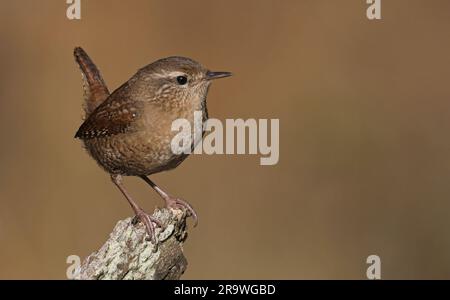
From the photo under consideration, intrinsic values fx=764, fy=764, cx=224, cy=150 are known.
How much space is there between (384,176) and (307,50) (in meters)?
1.69

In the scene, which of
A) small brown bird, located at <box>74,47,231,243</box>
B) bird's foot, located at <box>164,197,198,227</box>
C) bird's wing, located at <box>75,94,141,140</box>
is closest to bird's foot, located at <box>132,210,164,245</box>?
small brown bird, located at <box>74,47,231,243</box>

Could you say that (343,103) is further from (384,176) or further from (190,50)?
(190,50)

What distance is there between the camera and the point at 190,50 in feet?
27.4

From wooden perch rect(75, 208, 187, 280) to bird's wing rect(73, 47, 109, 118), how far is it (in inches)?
62.6

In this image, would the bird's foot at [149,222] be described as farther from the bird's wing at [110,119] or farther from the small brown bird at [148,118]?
the bird's wing at [110,119]

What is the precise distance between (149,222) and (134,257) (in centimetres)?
43

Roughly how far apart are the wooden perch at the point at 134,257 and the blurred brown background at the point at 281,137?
330 centimetres

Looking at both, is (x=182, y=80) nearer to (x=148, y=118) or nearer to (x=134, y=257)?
(x=148, y=118)

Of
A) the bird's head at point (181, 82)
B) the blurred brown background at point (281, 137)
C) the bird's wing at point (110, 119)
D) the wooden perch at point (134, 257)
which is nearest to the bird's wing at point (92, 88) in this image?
the bird's wing at point (110, 119)

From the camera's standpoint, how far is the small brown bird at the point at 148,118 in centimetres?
459

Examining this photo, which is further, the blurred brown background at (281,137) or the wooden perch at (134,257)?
the blurred brown background at (281,137)

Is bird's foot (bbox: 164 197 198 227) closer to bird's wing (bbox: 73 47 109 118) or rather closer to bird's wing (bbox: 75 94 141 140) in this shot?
bird's wing (bbox: 75 94 141 140)

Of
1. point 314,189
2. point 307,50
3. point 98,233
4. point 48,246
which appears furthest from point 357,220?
point 48,246
